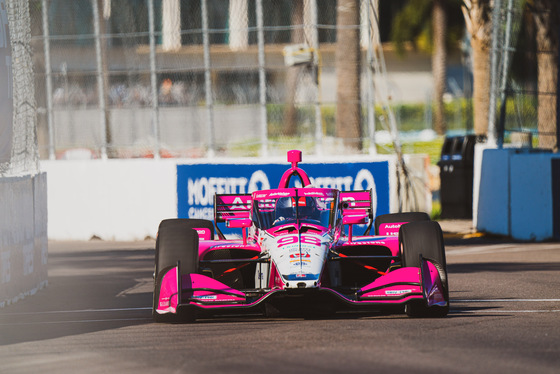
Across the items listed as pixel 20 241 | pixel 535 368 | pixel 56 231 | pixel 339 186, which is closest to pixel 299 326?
pixel 535 368

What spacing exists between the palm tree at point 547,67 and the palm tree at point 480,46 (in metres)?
3.50

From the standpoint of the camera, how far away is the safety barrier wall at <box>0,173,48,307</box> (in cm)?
1132

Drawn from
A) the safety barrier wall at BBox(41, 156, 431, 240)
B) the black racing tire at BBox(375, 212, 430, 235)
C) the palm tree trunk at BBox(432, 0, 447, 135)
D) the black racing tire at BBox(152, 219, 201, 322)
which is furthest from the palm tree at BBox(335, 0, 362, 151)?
the palm tree trunk at BBox(432, 0, 447, 135)

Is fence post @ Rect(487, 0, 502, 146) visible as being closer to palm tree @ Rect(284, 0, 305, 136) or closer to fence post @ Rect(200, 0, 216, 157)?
palm tree @ Rect(284, 0, 305, 136)

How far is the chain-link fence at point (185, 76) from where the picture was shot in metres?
19.3

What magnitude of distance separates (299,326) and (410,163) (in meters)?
10.5

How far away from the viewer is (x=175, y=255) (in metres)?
9.84

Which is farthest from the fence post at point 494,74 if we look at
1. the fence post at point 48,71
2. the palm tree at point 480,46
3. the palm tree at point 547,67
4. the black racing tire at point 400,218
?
the black racing tire at point 400,218

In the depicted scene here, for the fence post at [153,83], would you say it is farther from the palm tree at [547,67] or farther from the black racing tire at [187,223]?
the black racing tire at [187,223]

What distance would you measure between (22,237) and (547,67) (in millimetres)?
11037

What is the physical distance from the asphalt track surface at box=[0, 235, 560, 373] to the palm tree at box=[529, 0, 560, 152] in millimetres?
6872

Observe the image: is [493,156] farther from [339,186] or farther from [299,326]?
[299,326]

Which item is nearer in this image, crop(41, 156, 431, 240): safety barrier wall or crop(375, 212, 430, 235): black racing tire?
crop(375, 212, 430, 235): black racing tire

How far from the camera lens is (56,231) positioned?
1975 cm
